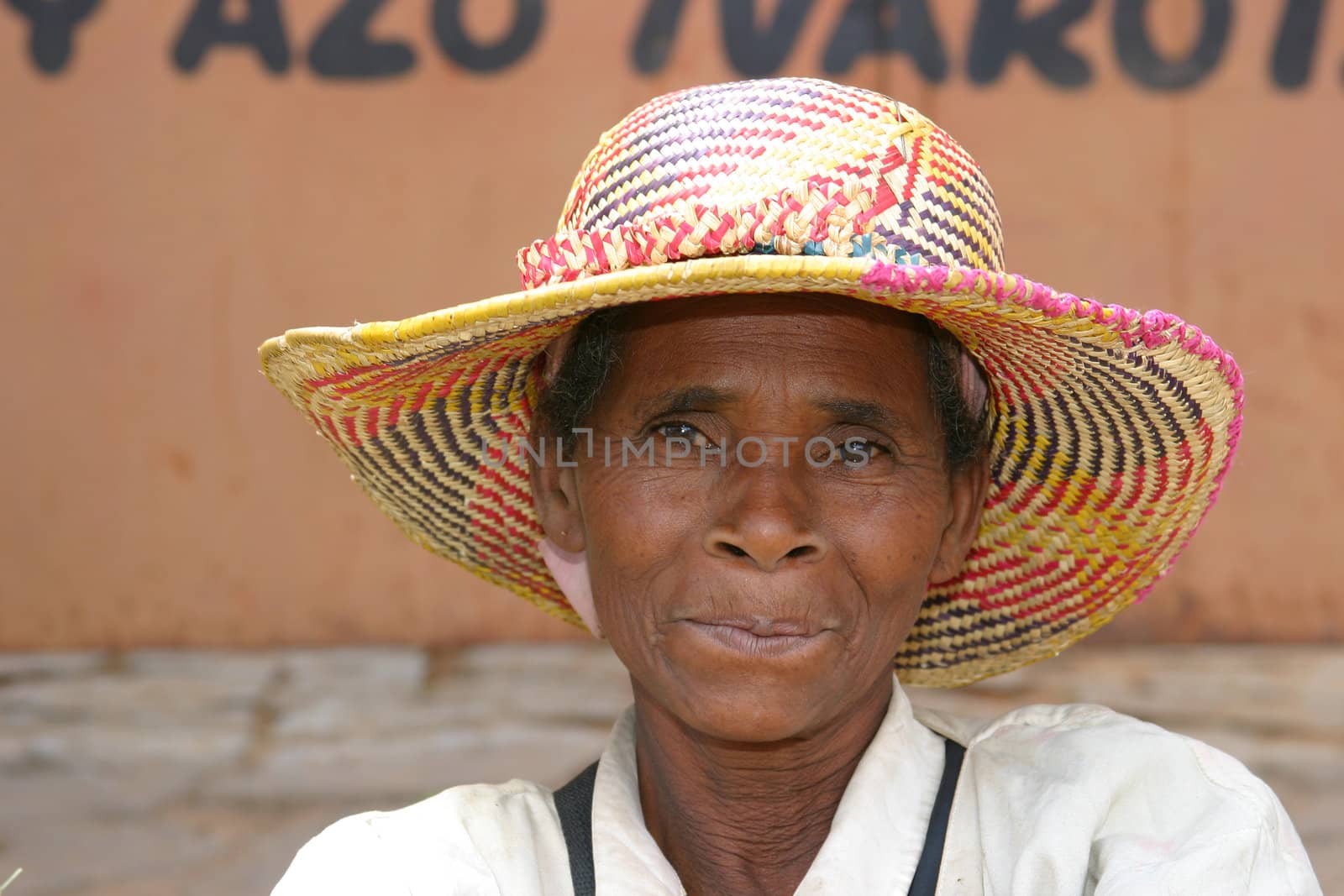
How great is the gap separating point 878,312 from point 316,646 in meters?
2.92

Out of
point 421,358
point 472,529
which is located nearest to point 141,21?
point 472,529

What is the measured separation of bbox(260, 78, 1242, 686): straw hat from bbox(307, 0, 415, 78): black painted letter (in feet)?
7.50

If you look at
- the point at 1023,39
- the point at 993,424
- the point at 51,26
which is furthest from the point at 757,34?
the point at 993,424

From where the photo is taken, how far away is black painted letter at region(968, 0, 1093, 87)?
4.00 meters

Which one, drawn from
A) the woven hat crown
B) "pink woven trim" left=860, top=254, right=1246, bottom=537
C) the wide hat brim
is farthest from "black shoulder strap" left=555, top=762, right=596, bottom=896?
"pink woven trim" left=860, top=254, right=1246, bottom=537

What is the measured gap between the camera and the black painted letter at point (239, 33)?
3.98 m

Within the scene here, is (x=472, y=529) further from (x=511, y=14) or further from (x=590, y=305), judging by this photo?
(x=511, y=14)

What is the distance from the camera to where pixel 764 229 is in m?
1.40

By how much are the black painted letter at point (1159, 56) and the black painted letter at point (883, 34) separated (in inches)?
18.5

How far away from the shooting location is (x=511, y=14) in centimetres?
401

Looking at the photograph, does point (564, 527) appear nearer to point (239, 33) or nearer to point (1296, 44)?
point (239, 33)

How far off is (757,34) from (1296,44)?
4.52 feet

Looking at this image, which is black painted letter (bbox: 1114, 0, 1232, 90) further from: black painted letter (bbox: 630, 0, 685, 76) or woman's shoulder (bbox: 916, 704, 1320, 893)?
woman's shoulder (bbox: 916, 704, 1320, 893)

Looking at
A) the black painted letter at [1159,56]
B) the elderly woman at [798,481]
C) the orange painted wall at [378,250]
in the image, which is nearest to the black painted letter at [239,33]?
the orange painted wall at [378,250]
